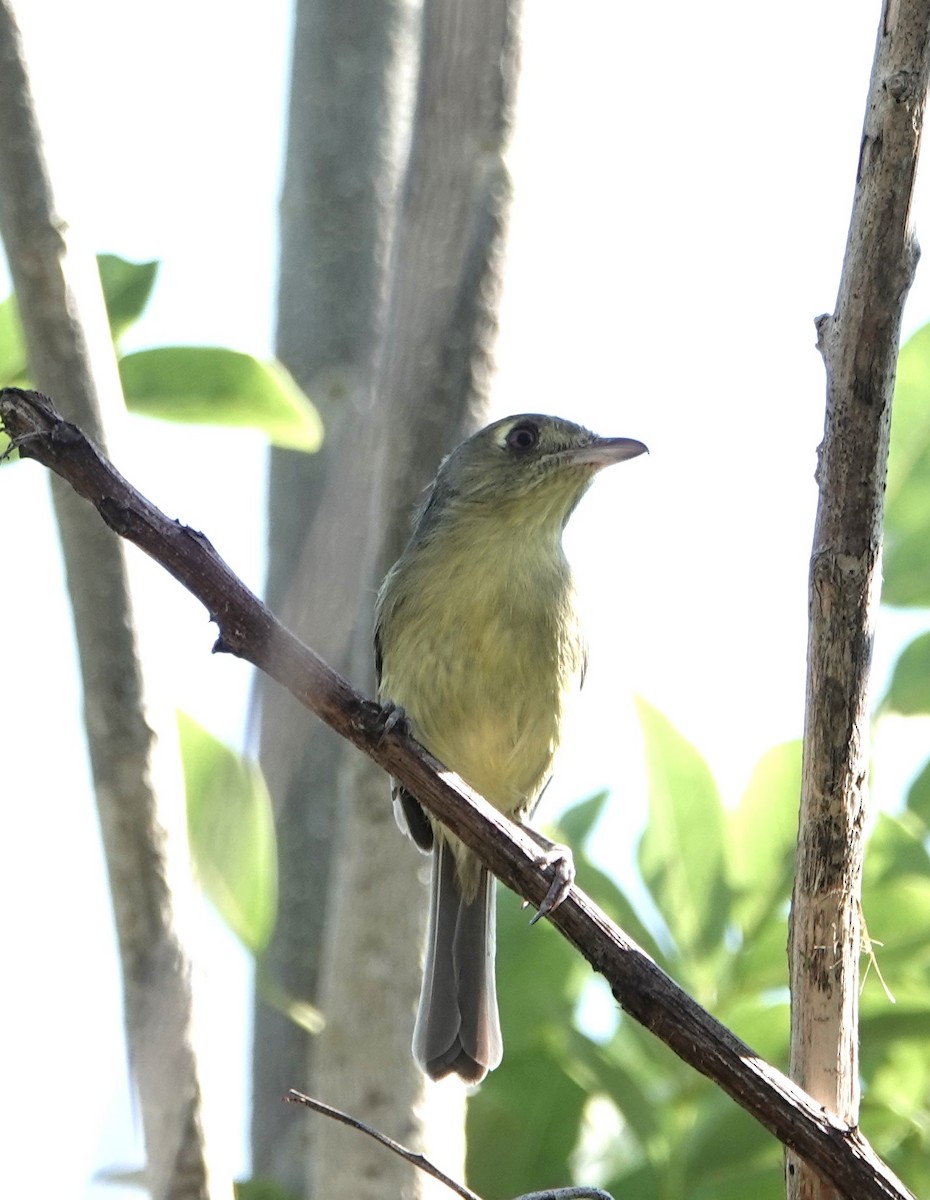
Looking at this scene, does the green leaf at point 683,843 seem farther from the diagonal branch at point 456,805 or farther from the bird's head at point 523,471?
the diagonal branch at point 456,805

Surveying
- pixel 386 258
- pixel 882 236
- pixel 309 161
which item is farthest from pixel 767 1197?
pixel 309 161

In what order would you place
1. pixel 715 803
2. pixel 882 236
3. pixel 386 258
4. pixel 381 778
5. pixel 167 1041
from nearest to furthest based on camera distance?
1. pixel 882 236
2. pixel 167 1041
3. pixel 381 778
4. pixel 715 803
5. pixel 386 258

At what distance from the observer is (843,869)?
7.04ft

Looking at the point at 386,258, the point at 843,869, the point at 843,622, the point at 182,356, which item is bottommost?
the point at 843,869

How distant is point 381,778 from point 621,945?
1.11 meters

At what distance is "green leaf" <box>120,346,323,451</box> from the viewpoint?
3.42 m

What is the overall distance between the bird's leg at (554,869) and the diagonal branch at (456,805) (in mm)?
21

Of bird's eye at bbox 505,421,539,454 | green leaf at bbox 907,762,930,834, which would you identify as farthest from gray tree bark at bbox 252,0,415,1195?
green leaf at bbox 907,762,930,834

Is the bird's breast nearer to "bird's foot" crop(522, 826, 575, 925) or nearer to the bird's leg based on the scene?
the bird's leg

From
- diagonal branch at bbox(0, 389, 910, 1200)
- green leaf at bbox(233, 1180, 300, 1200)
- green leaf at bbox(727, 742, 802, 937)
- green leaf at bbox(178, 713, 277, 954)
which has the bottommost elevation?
green leaf at bbox(233, 1180, 300, 1200)

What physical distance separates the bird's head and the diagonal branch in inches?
70.6

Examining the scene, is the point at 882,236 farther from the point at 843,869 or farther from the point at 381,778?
the point at 381,778

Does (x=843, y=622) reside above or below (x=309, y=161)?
below

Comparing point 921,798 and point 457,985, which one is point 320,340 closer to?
point 457,985
